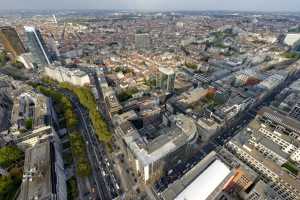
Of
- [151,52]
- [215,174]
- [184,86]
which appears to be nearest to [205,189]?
[215,174]

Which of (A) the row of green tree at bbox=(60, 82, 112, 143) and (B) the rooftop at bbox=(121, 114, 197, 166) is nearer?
(B) the rooftop at bbox=(121, 114, 197, 166)

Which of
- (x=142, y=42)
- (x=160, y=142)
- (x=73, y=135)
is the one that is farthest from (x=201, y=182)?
(x=142, y=42)

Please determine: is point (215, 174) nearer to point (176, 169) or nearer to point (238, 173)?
point (238, 173)

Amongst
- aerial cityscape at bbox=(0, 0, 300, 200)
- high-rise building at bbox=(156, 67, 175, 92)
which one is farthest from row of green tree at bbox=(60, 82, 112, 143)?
high-rise building at bbox=(156, 67, 175, 92)

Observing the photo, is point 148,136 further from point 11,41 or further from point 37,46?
point 11,41

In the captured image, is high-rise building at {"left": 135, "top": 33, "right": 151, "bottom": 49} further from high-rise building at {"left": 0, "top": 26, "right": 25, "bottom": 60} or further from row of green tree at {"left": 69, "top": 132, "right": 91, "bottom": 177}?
row of green tree at {"left": 69, "top": 132, "right": 91, "bottom": 177}

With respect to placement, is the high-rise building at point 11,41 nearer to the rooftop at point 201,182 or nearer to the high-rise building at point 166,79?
the high-rise building at point 166,79
